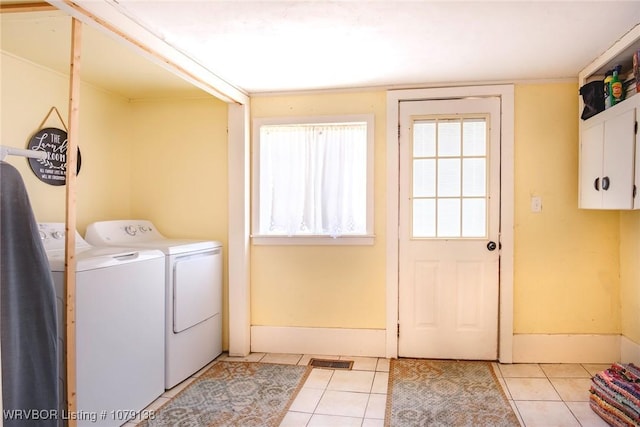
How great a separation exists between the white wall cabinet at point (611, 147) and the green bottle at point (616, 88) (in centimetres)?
8

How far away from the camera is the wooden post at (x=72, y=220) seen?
6.49 feet

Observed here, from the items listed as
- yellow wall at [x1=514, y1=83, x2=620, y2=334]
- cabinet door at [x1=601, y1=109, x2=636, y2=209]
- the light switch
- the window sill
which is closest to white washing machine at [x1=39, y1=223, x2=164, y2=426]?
the window sill

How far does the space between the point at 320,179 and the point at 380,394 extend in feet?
5.57

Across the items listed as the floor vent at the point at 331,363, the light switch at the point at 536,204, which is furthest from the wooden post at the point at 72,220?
the light switch at the point at 536,204

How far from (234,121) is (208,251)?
3.69 ft

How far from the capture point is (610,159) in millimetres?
2719

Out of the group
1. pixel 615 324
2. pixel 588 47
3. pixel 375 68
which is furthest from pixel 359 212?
pixel 615 324

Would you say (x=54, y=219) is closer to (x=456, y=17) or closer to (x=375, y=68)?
(x=375, y=68)

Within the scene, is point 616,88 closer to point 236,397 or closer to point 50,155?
point 236,397

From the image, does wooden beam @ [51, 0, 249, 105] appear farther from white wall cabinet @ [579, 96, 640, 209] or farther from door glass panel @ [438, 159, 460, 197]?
white wall cabinet @ [579, 96, 640, 209]

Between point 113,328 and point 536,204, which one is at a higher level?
point 536,204

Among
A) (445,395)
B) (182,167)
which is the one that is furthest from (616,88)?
(182,167)

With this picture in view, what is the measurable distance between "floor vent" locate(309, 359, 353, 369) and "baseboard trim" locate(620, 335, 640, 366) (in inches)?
81.2

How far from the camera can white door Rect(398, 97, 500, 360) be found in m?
3.34
